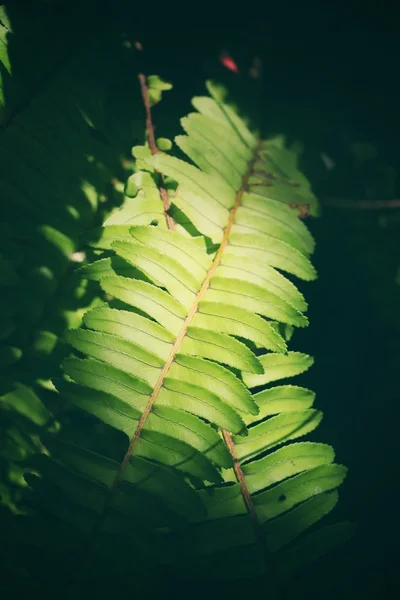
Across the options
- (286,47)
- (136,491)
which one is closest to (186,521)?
(136,491)

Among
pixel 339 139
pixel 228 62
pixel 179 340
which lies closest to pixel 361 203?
pixel 339 139

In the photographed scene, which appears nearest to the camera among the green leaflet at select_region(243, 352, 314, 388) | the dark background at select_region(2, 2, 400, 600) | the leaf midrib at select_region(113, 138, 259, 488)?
the leaf midrib at select_region(113, 138, 259, 488)

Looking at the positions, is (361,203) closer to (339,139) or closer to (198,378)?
(339,139)

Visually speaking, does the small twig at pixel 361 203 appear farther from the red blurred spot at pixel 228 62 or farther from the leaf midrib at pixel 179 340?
the red blurred spot at pixel 228 62

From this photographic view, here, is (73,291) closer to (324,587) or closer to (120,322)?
(120,322)

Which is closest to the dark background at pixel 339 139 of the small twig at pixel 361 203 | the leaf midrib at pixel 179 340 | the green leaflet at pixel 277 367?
the small twig at pixel 361 203

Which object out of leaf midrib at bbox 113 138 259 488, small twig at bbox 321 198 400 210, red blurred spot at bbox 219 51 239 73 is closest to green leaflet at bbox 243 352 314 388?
leaf midrib at bbox 113 138 259 488

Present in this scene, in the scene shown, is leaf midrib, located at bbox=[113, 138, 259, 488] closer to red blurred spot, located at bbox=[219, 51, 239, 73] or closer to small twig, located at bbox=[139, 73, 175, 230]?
small twig, located at bbox=[139, 73, 175, 230]
